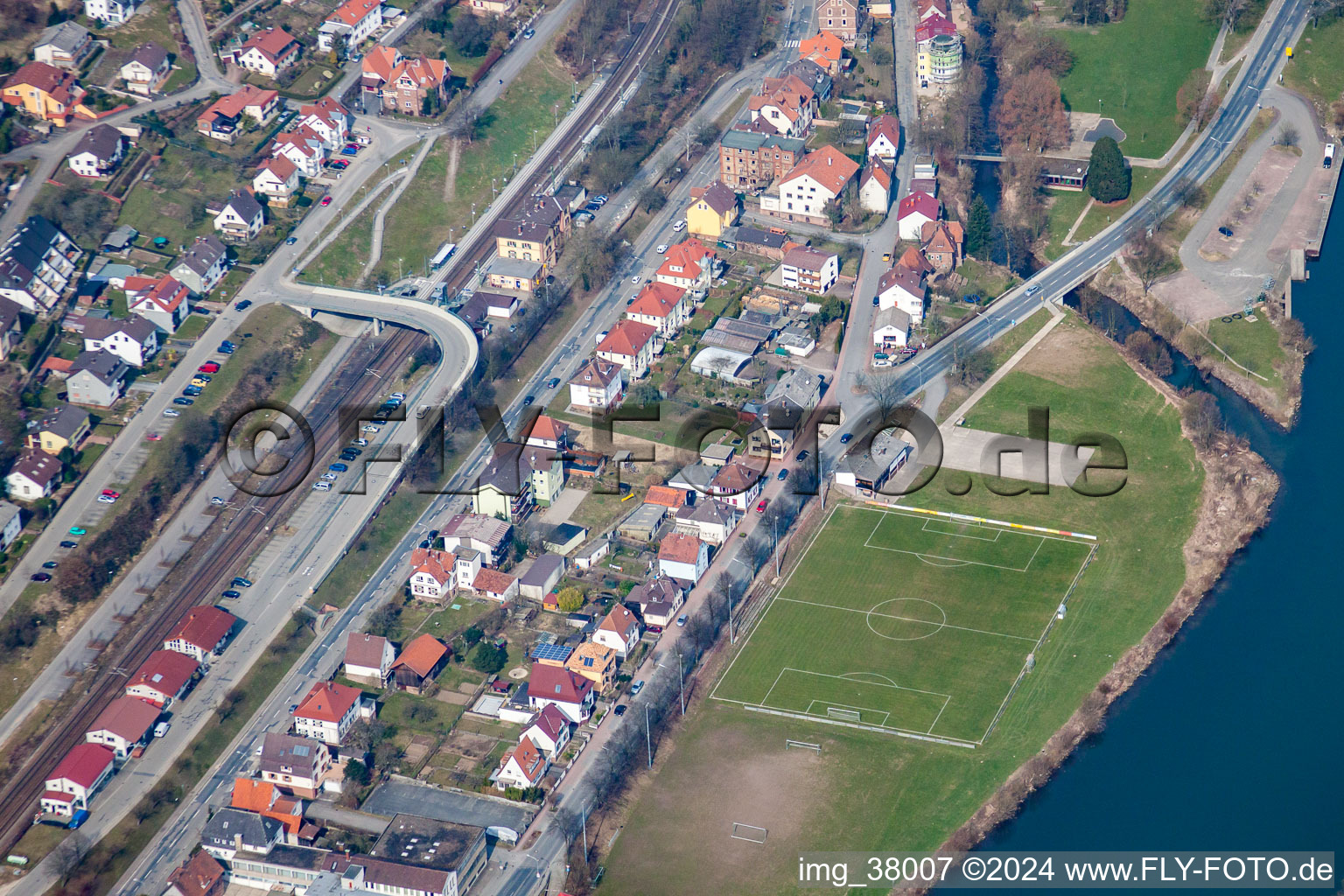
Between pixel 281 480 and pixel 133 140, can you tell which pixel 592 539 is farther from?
pixel 133 140

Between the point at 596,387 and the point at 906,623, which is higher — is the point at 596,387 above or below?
above

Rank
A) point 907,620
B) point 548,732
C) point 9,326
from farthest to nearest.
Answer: point 9,326
point 907,620
point 548,732

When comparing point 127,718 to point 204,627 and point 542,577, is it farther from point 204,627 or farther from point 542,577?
point 542,577

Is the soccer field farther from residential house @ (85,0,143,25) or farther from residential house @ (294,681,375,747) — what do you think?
residential house @ (85,0,143,25)

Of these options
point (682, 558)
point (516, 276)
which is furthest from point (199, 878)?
point (516, 276)

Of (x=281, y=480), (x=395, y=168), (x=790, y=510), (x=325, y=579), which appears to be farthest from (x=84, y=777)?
(x=395, y=168)
